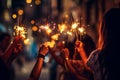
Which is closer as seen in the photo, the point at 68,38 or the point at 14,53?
the point at 14,53

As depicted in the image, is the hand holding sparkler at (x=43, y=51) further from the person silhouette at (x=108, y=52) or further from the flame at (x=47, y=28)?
the person silhouette at (x=108, y=52)

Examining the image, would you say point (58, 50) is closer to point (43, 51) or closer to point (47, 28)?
point (47, 28)

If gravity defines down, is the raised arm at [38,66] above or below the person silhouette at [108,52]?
below

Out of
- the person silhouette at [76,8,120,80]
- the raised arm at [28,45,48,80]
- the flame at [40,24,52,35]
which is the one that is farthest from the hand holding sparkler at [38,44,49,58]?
the person silhouette at [76,8,120,80]

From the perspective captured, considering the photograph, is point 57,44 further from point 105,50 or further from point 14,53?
point 105,50

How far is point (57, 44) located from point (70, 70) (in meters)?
0.58

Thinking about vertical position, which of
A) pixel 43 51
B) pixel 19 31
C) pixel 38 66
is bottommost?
pixel 38 66

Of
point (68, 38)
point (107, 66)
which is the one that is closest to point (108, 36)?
point (107, 66)

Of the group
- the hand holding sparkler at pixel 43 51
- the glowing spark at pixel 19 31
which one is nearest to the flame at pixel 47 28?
the glowing spark at pixel 19 31

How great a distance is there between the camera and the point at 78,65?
3943mm

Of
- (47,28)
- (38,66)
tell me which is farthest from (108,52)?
(47,28)

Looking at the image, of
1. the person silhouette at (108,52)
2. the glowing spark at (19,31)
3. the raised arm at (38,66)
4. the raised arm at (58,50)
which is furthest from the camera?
the raised arm at (58,50)

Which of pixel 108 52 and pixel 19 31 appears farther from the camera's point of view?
pixel 19 31

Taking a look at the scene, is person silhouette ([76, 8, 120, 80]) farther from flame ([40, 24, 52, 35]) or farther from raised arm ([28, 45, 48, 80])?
flame ([40, 24, 52, 35])
